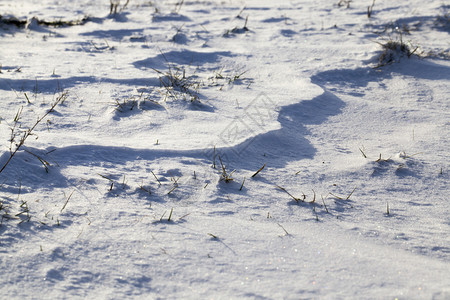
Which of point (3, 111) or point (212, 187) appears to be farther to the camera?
point (3, 111)

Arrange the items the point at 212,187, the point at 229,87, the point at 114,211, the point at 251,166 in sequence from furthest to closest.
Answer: the point at 229,87 → the point at 251,166 → the point at 212,187 → the point at 114,211

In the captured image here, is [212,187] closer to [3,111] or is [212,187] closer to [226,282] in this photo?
[226,282]

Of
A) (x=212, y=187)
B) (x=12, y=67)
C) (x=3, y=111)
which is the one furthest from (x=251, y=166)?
(x=12, y=67)

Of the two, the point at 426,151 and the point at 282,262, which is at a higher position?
the point at 426,151

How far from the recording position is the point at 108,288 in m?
1.21

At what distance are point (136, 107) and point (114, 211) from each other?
100cm

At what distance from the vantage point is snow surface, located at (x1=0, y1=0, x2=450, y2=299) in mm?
→ 1267

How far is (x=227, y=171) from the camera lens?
73.4 inches

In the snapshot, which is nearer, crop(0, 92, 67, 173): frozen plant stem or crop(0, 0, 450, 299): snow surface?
crop(0, 0, 450, 299): snow surface

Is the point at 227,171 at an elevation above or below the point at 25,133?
below

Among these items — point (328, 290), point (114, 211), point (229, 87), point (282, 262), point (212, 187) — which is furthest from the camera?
point (229, 87)

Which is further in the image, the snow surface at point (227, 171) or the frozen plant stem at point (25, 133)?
the frozen plant stem at point (25, 133)

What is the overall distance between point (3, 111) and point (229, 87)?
1385mm

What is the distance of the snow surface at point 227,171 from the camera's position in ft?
4.16
